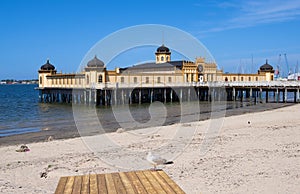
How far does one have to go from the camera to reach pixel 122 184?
5.81m

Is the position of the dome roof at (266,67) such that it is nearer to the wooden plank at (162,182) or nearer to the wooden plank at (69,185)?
the wooden plank at (162,182)

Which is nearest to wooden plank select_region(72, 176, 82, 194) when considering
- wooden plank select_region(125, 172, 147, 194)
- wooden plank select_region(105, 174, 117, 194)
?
wooden plank select_region(105, 174, 117, 194)

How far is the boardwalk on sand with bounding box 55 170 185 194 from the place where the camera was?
548cm

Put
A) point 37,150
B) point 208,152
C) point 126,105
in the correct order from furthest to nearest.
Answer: point 126,105
point 37,150
point 208,152

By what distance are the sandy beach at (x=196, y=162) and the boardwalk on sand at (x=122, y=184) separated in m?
2.05

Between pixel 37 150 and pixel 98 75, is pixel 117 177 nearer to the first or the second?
pixel 37 150

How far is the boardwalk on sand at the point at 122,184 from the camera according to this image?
5484 millimetres

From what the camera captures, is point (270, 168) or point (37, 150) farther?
point (37, 150)

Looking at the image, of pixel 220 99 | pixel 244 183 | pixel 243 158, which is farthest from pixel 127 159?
pixel 220 99

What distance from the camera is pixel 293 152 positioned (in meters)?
11.8

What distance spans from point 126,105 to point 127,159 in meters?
32.8

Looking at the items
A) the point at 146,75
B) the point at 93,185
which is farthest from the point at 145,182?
the point at 146,75

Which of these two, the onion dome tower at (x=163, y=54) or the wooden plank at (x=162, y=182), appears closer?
the wooden plank at (x=162, y=182)

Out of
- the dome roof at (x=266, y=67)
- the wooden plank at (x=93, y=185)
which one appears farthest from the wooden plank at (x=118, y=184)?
the dome roof at (x=266, y=67)
